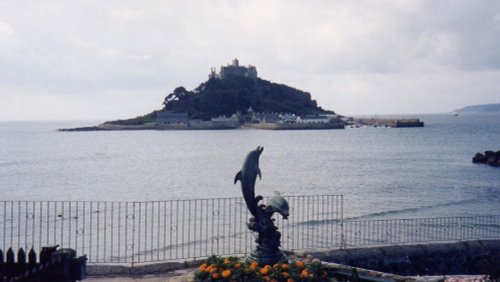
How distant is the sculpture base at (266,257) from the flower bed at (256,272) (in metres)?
0.60

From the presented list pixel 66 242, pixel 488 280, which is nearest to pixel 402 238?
pixel 488 280

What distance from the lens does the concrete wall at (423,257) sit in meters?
15.1

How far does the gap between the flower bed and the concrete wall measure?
316cm

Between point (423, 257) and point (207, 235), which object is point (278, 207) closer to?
point (423, 257)

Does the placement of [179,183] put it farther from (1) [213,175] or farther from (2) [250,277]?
(2) [250,277]

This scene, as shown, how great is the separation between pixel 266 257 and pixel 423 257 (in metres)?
5.36

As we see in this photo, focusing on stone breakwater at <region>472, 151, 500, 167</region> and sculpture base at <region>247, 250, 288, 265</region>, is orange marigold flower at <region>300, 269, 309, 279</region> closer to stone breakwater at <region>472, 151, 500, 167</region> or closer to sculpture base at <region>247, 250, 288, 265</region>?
sculpture base at <region>247, 250, 288, 265</region>

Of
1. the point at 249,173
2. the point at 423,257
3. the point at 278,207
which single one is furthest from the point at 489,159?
the point at 249,173

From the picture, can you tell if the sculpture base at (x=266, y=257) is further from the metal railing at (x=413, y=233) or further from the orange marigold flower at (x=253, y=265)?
the metal railing at (x=413, y=233)

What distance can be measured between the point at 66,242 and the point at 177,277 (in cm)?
1184

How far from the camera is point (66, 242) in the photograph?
75.7ft

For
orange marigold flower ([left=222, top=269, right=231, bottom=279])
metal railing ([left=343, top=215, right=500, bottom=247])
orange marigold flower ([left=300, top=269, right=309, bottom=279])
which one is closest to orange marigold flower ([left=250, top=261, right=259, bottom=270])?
orange marigold flower ([left=222, top=269, right=231, bottom=279])

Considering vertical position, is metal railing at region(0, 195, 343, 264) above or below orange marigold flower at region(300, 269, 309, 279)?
below

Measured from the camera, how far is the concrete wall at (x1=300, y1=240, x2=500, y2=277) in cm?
1512
